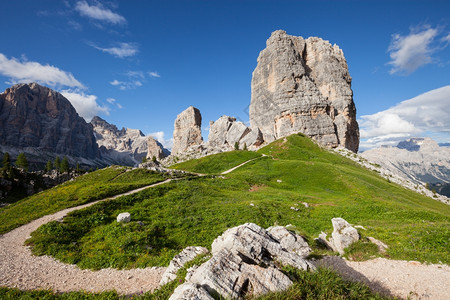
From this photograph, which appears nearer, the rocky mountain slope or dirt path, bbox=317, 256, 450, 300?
dirt path, bbox=317, 256, 450, 300

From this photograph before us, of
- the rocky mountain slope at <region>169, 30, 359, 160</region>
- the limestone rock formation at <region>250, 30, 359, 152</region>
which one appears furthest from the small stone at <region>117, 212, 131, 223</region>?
the limestone rock formation at <region>250, 30, 359, 152</region>

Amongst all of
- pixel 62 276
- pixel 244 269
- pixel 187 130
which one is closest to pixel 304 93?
pixel 187 130

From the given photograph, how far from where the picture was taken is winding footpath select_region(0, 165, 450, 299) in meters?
10.7

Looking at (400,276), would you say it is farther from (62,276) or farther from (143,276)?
(62,276)

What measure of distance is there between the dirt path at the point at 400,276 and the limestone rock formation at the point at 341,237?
1595 mm

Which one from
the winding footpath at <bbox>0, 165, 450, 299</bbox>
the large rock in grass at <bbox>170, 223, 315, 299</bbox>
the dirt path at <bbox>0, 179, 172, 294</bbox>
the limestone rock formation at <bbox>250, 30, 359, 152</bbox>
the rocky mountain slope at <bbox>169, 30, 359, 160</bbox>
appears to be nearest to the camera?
the large rock in grass at <bbox>170, 223, 315, 299</bbox>

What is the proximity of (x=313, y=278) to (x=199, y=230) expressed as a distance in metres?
12.6

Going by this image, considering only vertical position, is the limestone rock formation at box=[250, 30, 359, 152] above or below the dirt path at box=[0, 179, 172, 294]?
above

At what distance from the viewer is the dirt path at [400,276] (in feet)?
34.0

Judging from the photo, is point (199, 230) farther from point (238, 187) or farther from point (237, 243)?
point (238, 187)

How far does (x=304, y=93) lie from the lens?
350ft

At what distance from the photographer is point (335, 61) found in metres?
119

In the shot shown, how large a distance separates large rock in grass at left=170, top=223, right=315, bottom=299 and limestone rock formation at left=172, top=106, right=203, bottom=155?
127869 mm

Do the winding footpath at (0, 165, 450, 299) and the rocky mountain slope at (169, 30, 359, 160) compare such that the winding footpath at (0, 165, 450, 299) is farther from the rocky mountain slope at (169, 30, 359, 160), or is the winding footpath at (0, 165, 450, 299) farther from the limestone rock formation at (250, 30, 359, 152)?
the limestone rock formation at (250, 30, 359, 152)
